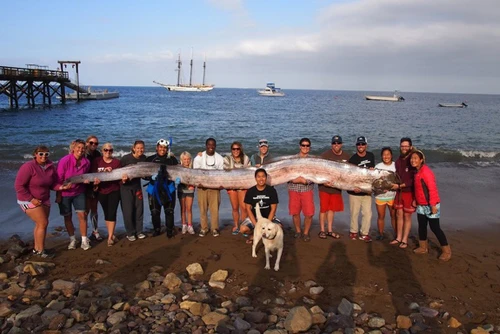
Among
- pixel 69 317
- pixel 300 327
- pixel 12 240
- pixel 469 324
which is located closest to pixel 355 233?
pixel 469 324

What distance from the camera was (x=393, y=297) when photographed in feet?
17.3

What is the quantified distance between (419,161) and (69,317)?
564 cm

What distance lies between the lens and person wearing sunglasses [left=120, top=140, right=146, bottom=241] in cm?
721

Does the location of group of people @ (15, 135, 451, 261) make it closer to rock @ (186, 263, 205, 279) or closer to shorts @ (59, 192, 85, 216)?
shorts @ (59, 192, 85, 216)

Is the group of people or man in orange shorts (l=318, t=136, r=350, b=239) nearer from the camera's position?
the group of people

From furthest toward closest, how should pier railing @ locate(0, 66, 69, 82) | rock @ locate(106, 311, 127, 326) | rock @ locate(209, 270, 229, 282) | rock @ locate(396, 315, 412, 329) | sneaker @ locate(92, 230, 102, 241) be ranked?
1. pier railing @ locate(0, 66, 69, 82)
2. sneaker @ locate(92, 230, 102, 241)
3. rock @ locate(209, 270, 229, 282)
4. rock @ locate(396, 315, 412, 329)
5. rock @ locate(106, 311, 127, 326)

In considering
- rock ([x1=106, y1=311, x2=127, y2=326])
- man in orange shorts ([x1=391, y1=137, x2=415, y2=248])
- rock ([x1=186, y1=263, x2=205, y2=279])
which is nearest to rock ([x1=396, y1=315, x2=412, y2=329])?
man in orange shorts ([x1=391, y1=137, x2=415, y2=248])

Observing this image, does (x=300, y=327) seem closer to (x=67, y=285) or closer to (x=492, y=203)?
(x=67, y=285)

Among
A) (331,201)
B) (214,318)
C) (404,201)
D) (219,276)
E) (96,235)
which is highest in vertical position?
(404,201)

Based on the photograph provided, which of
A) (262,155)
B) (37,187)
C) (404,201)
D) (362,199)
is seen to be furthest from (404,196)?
(37,187)

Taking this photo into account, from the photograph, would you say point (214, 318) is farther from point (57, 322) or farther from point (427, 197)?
point (427, 197)

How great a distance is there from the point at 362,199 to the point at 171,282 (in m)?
3.95

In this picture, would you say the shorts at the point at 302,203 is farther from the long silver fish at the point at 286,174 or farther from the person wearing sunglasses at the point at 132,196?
the person wearing sunglasses at the point at 132,196

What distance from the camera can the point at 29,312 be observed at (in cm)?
456
